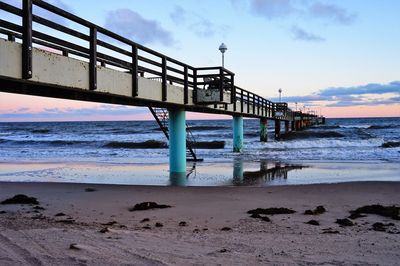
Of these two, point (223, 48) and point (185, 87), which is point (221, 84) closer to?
point (185, 87)

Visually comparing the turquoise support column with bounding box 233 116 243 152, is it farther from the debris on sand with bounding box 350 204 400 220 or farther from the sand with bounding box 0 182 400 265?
the debris on sand with bounding box 350 204 400 220

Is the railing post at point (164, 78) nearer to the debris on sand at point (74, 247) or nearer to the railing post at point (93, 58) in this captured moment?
the railing post at point (93, 58)

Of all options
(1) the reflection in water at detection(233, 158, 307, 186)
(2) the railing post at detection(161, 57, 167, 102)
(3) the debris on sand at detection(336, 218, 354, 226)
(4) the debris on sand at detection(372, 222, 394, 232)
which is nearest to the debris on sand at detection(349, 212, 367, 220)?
(3) the debris on sand at detection(336, 218, 354, 226)

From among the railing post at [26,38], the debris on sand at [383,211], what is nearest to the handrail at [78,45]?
the railing post at [26,38]

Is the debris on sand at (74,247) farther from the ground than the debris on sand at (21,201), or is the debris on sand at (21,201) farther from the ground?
the debris on sand at (74,247)

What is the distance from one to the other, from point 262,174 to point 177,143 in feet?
10.9

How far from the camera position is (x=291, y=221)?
7512 millimetres

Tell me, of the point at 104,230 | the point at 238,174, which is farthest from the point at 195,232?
the point at 238,174

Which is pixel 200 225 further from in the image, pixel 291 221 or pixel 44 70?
pixel 44 70

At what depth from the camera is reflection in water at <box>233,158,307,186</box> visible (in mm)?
14617

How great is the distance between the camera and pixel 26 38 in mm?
6859

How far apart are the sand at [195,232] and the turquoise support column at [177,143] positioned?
498cm

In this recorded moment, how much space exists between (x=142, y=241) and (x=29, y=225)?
219 cm

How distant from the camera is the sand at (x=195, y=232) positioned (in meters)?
5.17
